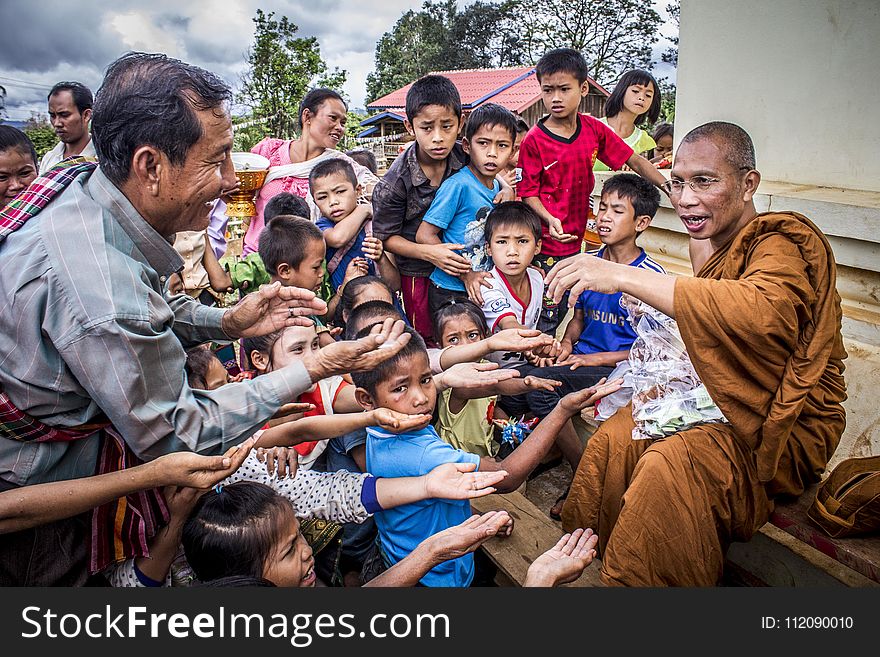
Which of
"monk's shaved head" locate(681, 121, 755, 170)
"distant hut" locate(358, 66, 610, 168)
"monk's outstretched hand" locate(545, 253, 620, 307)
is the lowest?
"monk's outstretched hand" locate(545, 253, 620, 307)

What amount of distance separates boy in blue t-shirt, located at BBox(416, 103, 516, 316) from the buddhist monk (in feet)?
4.76

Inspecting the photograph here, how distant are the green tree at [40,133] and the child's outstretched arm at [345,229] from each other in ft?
32.4

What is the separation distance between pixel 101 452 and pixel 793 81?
4000mm

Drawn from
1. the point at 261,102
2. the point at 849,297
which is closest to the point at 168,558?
the point at 849,297

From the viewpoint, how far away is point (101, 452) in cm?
189

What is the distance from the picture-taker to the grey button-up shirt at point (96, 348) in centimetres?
158

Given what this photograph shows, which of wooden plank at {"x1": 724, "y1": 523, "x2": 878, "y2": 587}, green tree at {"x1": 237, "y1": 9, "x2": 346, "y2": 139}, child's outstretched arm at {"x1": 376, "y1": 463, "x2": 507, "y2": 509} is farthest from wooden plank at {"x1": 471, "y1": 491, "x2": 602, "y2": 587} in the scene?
green tree at {"x1": 237, "y1": 9, "x2": 346, "y2": 139}

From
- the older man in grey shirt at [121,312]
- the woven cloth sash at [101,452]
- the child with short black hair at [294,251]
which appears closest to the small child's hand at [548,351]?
the older man in grey shirt at [121,312]

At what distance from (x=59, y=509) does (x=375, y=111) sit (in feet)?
70.8

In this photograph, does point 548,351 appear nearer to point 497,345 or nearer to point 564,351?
point 564,351

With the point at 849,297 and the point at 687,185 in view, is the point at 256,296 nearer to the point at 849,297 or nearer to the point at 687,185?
the point at 687,185

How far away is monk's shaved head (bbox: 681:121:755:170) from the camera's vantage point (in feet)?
8.02

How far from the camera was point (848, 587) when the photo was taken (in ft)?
7.16

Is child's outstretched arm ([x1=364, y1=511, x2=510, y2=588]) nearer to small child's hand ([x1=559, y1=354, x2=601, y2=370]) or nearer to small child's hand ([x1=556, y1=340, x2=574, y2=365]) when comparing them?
small child's hand ([x1=556, y1=340, x2=574, y2=365])
